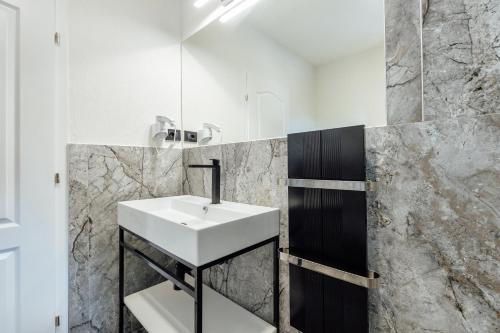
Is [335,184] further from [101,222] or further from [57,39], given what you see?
[57,39]

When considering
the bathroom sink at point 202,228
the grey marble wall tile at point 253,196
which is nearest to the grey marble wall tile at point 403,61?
the grey marble wall tile at point 253,196

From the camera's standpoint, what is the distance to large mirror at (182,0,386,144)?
96cm

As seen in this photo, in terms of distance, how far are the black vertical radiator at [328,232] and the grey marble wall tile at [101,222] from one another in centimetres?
108

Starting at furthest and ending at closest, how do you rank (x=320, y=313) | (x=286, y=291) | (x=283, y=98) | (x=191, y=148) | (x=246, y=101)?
(x=191, y=148)
(x=246, y=101)
(x=283, y=98)
(x=286, y=291)
(x=320, y=313)

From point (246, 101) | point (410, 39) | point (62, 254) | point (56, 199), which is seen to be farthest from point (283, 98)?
point (62, 254)

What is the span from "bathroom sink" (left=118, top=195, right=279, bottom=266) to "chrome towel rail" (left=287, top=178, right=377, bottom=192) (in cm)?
21

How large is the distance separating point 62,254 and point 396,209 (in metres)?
1.68

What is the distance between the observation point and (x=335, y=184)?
0.89m

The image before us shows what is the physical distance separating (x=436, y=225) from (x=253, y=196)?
795 millimetres

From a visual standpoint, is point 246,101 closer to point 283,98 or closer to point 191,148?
point 283,98

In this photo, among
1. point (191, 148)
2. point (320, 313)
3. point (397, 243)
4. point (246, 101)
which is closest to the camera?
point (397, 243)

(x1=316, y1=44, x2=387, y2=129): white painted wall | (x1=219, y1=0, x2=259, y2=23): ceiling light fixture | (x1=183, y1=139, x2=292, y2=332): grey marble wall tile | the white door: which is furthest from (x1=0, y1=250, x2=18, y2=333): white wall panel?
(x1=219, y1=0, x2=259, y2=23): ceiling light fixture

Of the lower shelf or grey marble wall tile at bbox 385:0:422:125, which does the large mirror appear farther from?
the lower shelf

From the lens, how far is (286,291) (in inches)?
43.6
